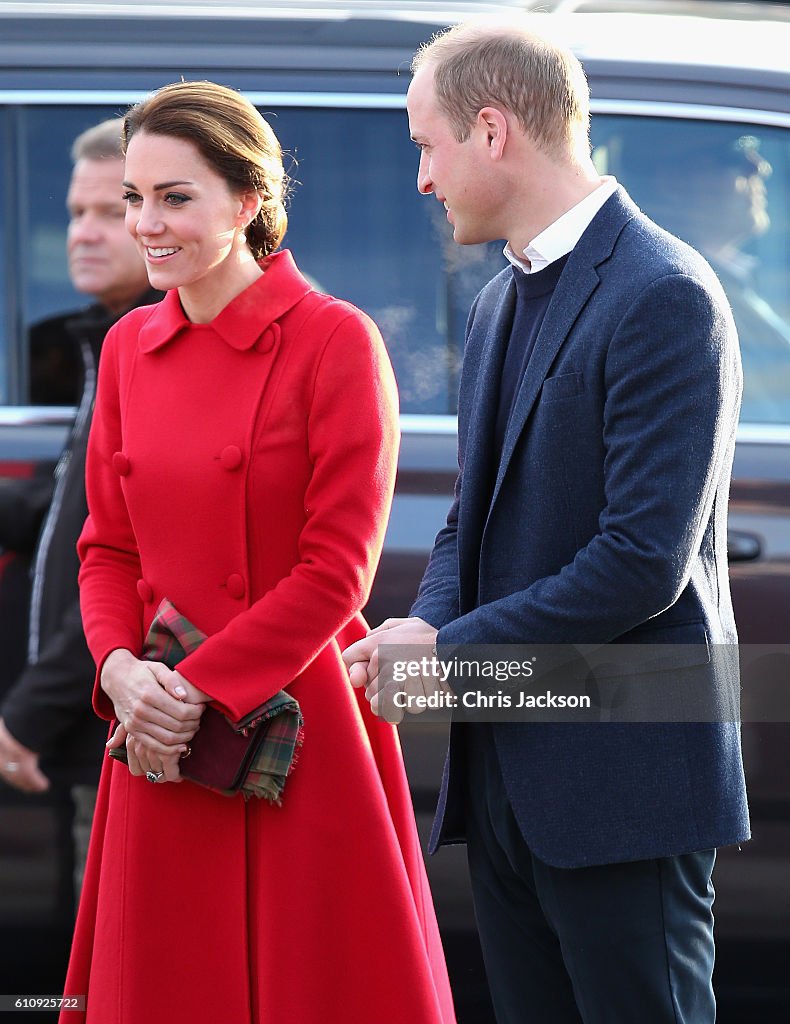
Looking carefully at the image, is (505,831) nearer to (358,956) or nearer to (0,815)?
(358,956)

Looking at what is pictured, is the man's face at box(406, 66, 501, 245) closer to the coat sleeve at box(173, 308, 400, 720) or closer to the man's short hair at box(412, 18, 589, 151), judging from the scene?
the man's short hair at box(412, 18, 589, 151)

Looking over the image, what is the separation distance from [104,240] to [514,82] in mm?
1135

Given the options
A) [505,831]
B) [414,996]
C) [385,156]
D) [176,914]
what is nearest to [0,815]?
[176,914]

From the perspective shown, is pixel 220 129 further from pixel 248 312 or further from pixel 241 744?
pixel 241 744

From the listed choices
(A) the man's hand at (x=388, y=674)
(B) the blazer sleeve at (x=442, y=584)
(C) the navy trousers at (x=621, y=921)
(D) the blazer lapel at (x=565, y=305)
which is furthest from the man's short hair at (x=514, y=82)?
(C) the navy trousers at (x=621, y=921)

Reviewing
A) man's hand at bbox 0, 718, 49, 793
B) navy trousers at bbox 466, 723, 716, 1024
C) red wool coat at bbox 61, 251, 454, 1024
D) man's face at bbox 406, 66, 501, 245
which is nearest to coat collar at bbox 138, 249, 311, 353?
red wool coat at bbox 61, 251, 454, 1024

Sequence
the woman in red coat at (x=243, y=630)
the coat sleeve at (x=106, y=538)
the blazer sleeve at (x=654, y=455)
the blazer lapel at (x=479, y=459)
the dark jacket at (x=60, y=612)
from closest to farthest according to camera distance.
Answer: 1. the blazer sleeve at (x=654, y=455)
2. the blazer lapel at (x=479, y=459)
3. the woman in red coat at (x=243, y=630)
4. the coat sleeve at (x=106, y=538)
5. the dark jacket at (x=60, y=612)

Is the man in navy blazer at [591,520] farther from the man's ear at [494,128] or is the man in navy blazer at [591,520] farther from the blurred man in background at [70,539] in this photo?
the blurred man in background at [70,539]

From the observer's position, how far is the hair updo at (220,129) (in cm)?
220

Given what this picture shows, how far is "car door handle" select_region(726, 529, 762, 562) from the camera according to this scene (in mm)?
2842

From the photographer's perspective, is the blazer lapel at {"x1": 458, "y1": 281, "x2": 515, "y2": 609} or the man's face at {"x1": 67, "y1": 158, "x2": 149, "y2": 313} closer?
the blazer lapel at {"x1": 458, "y1": 281, "x2": 515, "y2": 609}

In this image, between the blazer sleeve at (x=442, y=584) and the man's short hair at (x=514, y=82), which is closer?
the man's short hair at (x=514, y=82)

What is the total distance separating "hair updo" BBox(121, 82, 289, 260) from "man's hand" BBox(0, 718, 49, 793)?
3.89 feet

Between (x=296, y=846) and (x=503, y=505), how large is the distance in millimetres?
630
